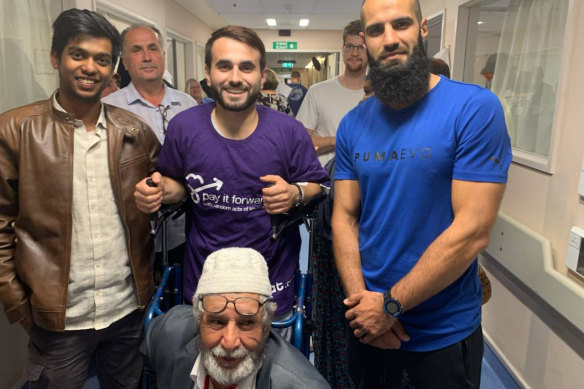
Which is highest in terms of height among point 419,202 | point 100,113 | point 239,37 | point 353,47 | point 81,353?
point 353,47

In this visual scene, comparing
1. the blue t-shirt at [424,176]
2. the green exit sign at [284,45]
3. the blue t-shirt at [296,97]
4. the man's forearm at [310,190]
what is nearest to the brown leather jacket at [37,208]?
the man's forearm at [310,190]

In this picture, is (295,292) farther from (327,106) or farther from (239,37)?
(327,106)

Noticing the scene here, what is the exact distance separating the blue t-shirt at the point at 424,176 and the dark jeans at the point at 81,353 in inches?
38.1

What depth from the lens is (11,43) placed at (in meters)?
2.27

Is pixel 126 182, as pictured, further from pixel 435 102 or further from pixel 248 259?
pixel 435 102

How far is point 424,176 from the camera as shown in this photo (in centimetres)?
125

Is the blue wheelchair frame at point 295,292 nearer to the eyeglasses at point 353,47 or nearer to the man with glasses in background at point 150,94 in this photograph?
the man with glasses in background at point 150,94

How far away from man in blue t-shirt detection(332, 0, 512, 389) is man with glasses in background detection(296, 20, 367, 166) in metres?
1.12

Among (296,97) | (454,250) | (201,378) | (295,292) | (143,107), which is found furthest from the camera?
(296,97)

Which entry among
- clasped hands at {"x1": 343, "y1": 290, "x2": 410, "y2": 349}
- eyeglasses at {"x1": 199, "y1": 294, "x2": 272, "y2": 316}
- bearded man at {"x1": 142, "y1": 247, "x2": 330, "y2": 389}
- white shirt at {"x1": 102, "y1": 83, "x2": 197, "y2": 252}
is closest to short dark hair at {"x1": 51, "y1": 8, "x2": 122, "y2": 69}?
white shirt at {"x1": 102, "y1": 83, "x2": 197, "y2": 252}

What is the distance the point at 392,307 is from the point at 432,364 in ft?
0.82

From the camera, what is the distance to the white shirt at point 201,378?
1297mm

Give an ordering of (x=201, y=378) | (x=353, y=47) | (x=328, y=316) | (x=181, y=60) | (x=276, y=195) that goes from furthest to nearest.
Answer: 1. (x=181, y=60)
2. (x=353, y=47)
3. (x=328, y=316)
4. (x=276, y=195)
5. (x=201, y=378)

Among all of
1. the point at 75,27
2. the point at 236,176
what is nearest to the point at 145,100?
the point at 75,27
